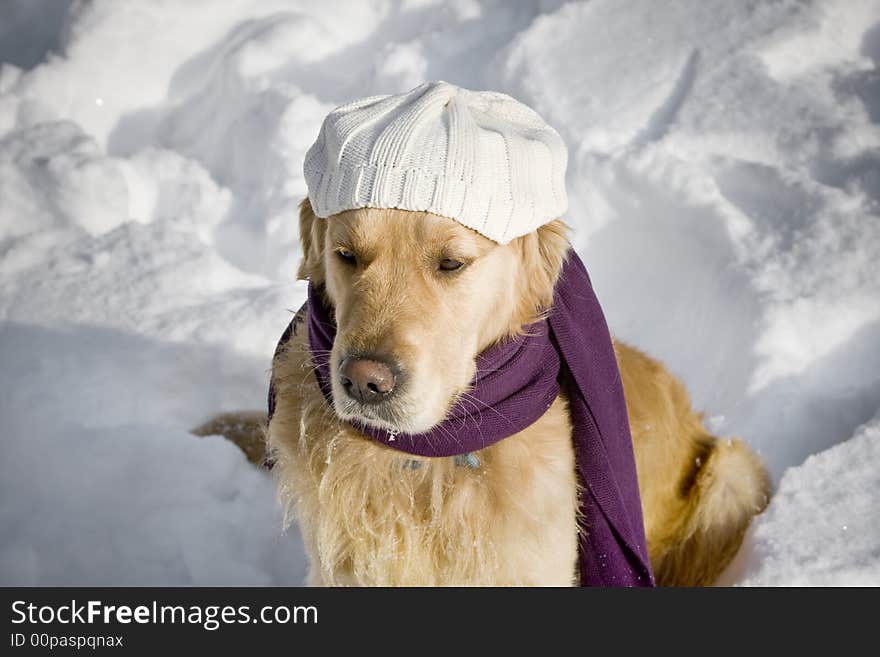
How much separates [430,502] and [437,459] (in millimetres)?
136

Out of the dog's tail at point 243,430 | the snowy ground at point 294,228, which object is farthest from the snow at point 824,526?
the dog's tail at point 243,430

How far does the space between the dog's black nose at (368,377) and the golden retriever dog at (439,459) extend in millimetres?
18

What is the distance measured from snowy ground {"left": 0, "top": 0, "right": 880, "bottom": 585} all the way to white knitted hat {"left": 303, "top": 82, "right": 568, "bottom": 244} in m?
1.61

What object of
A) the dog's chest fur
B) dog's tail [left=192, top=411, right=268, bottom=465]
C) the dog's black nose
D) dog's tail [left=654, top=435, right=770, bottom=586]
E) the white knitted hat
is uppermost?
the white knitted hat

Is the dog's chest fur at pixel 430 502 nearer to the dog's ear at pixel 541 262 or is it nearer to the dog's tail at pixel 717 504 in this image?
the dog's ear at pixel 541 262

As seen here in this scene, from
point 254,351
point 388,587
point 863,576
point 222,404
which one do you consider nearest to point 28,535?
point 222,404

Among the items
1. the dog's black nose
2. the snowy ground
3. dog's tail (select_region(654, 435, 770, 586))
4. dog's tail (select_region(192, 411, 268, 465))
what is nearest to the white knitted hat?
the dog's black nose

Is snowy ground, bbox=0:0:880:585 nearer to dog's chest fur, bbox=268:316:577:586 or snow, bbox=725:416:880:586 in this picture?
snow, bbox=725:416:880:586

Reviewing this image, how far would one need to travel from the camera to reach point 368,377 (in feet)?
6.70

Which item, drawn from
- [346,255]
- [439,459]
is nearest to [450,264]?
[346,255]

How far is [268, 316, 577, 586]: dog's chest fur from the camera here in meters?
2.50

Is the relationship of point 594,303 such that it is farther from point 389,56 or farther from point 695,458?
point 389,56

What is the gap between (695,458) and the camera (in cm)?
310

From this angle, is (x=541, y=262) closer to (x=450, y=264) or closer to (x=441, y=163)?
(x=450, y=264)
